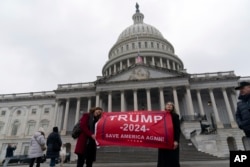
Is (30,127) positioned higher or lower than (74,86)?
lower

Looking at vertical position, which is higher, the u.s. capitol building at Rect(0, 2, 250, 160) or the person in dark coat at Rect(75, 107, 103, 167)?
the u.s. capitol building at Rect(0, 2, 250, 160)

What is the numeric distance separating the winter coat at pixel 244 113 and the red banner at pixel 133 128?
2.14m

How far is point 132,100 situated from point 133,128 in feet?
123

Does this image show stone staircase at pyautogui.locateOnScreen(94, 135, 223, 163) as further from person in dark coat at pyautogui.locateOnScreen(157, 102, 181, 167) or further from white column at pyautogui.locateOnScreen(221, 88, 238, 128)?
white column at pyautogui.locateOnScreen(221, 88, 238, 128)

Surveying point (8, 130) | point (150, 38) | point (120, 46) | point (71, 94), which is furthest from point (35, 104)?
point (150, 38)

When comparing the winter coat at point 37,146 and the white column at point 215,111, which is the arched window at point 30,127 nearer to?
the white column at point 215,111

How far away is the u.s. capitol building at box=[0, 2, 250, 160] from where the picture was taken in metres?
39.2

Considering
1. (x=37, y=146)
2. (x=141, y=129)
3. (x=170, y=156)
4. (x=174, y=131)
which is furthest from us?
(x=37, y=146)

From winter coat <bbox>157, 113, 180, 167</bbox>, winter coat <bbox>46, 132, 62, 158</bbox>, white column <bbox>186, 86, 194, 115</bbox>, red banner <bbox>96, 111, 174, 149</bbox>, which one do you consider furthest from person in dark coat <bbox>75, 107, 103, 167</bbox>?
white column <bbox>186, 86, 194, 115</bbox>

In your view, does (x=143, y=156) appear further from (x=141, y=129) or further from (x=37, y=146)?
(x=141, y=129)

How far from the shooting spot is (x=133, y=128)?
813cm

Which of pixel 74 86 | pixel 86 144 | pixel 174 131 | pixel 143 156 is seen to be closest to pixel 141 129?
pixel 174 131

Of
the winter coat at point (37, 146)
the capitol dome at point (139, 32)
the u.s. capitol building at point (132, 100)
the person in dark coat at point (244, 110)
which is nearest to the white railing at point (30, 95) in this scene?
the u.s. capitol building at point (132, 100)

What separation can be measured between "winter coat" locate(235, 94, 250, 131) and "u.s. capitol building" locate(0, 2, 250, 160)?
2598 centimetres
